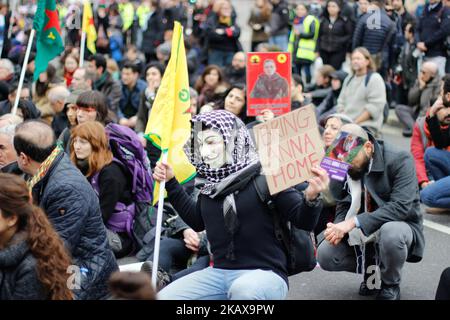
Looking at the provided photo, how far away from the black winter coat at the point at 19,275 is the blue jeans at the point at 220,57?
11.0 meters

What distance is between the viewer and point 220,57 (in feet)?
50.0

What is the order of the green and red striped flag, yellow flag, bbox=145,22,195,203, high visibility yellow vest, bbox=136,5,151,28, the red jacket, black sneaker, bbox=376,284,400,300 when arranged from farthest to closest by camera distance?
high visibility yellow vest, bbox=136,5,151,28 → the green and red striped flag → the red jacket → black sneaker, bbox=376,284,400,300 → yellow flag, bbox=145,22,195,203

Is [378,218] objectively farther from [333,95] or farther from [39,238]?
[333,95]

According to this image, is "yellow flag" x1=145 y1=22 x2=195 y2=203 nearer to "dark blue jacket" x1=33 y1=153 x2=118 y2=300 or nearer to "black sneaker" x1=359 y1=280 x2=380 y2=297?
"dark blue jacket" x1=33 y1=153 x2=118 y2=300

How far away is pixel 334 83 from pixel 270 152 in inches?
283

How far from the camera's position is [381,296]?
19.9 ft

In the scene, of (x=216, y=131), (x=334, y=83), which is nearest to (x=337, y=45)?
(x=334, y=83)

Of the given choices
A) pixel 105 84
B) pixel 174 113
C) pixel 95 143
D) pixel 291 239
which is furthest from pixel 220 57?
pixel 291 239

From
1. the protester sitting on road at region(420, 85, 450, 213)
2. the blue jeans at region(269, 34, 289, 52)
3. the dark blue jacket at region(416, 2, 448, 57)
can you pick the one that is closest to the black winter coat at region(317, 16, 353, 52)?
the dark blue jacket at region(416, 2, 448, 57)

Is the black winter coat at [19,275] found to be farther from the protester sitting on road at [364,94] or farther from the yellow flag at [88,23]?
the yellow flag at [88,23]

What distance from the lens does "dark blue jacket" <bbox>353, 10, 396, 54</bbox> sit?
525 inches

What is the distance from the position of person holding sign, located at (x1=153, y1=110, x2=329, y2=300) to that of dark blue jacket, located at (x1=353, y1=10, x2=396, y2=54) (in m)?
8.74

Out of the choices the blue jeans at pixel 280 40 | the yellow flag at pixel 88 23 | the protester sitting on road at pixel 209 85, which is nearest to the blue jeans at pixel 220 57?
the blue jeans at pixel 280 40
